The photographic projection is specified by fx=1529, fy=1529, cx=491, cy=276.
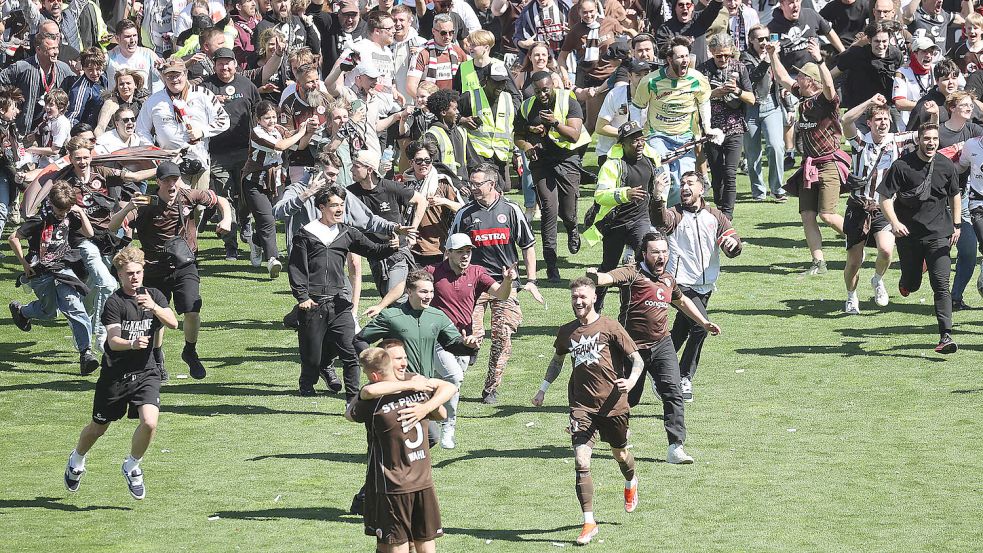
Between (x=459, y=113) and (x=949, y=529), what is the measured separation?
8595 mm

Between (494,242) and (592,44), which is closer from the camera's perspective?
(494,242)

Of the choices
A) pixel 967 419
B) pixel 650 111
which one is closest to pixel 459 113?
pixel 650 111

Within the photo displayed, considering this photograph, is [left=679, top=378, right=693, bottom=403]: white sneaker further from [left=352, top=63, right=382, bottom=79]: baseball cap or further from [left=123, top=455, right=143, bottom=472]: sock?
[left=352, top=63, right=382, bottom=79]: baseball cap

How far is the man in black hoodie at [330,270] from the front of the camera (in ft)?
43.4

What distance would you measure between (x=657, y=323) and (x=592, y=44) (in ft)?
31.9

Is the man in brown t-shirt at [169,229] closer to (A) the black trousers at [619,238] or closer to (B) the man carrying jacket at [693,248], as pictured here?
(A) the black trousers at [619,238]

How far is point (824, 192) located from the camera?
55.8 ft

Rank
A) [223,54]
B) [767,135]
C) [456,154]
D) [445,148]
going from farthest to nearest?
[767,135] < [223,54] < [456,154] < [445,148]

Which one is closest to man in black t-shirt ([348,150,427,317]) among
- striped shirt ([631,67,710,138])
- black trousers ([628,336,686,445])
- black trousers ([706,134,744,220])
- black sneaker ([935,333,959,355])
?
black trousers ([628,336,686,445])

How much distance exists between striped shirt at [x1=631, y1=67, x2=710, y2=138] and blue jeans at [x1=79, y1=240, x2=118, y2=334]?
6308 mm

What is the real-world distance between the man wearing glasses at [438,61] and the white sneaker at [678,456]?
8275 mm

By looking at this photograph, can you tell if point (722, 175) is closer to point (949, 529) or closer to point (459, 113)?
point (459, 113)

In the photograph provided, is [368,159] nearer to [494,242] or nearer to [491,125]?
[494,242]

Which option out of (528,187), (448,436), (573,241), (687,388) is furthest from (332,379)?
(528,187)
